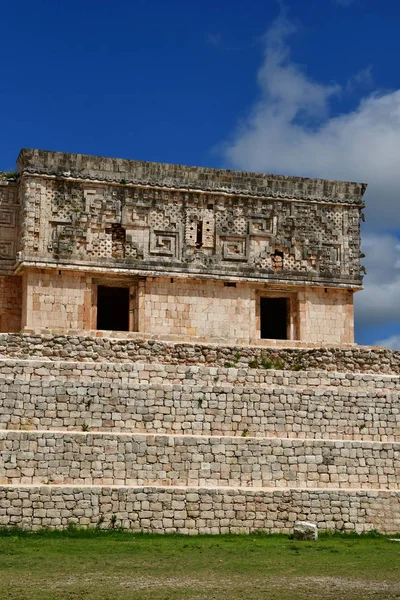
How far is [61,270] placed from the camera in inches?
A: 848

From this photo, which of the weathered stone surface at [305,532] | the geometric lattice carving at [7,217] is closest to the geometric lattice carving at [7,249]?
the geometric lattice carving at [7,217]

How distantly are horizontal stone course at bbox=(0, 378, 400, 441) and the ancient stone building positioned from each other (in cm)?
326

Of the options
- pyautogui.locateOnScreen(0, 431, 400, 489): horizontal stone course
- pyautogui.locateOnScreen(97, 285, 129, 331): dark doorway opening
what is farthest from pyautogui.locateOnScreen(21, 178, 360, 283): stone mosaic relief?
pyautogui.locateOnScreen(0, 431, 400, 489): horizontal stone course

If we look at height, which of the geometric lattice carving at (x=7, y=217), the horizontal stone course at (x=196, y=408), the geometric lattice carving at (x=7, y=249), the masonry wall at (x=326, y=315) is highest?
the geometric lattice carving at (x=7, y=217)

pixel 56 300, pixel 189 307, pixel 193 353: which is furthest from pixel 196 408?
pixel 56 300

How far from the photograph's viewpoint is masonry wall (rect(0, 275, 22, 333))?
2191 centimetres

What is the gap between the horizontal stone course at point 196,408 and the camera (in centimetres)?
1633

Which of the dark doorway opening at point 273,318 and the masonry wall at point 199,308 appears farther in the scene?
the dark doorway opening at point 273,318

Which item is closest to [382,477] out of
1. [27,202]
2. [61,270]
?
[61,270]

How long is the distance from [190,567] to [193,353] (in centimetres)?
688

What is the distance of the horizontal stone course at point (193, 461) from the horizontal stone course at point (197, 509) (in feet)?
1.19

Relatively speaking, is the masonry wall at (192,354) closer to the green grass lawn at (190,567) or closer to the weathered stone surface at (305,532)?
the weathered stone surface at (305,532)

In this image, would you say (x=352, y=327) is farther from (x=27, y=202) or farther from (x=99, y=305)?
(x=27, y=202)

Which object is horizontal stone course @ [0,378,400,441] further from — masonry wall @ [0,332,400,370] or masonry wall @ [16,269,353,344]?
masonry wall @ [16,269,353,344]
